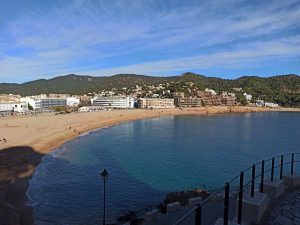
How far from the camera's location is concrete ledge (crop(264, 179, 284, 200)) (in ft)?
29.0

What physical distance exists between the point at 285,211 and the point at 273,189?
93cm

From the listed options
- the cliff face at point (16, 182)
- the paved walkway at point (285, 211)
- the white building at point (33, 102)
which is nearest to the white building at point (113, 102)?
the white building at point (33, 102)

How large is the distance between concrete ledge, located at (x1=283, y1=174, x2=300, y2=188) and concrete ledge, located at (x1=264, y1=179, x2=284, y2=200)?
36.8 inches

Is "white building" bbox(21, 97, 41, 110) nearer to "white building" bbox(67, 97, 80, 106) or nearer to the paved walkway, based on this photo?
"white building" bbox(67, 97, 80, 106)

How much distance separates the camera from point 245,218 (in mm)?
7355

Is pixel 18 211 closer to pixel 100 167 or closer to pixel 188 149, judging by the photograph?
pixel 100 167

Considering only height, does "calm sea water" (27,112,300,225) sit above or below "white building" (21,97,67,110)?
below

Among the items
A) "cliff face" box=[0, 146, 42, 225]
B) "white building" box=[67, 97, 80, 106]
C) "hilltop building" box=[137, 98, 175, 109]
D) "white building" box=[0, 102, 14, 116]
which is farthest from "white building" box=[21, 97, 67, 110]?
"cliff face" box=[0, 146, 42, 225]

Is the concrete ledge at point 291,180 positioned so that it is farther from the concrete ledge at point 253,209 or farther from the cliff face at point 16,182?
the cliff face at point 16,182

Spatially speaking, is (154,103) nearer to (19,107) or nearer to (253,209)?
(19,107)

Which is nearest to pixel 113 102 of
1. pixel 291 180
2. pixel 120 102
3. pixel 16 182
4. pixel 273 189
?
pixel 120 102

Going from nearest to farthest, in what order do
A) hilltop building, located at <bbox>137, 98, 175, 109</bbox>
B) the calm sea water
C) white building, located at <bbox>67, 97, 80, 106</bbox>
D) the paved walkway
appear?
the paved walkway
the calm sea water
hilltop building, located at <bbox>137, 98, 175, 109</bbox>
white building, located at <bbox>67, 97, 80, 106</bbox>

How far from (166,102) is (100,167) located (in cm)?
13855

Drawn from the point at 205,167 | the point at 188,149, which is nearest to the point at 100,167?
the point at 205,167
